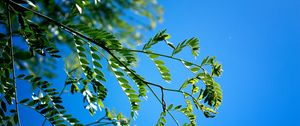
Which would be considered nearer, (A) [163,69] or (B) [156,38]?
(B) [156,38]

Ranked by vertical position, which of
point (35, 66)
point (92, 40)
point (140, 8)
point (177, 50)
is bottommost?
point (92, 40)

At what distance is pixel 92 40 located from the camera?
1.00 metres

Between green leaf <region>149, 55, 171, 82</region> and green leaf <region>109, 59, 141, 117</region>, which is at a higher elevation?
green leaf <region>149, 55, 171, 82</region>

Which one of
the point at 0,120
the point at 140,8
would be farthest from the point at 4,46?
the point at 140,8

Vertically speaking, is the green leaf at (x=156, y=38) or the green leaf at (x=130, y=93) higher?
the green leaf at (x=156, y=38)

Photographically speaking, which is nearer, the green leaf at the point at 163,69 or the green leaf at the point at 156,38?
the green leaf at the point at 156,38

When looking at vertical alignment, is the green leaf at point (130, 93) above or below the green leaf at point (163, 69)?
below

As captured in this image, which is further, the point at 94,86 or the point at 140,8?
the point at 140,8

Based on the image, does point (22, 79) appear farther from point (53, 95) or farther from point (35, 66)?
point (35, 66)

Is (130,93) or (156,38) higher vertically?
(156,38)

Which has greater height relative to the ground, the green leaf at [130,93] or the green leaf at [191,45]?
the green leaf at [191,45]

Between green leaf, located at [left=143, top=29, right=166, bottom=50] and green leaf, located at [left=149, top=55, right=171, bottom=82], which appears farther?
green leaf, located at [left=149, top=55, right=171, bottom=82]

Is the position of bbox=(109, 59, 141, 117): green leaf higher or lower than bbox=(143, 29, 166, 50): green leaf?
lower

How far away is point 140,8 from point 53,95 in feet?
15.1
